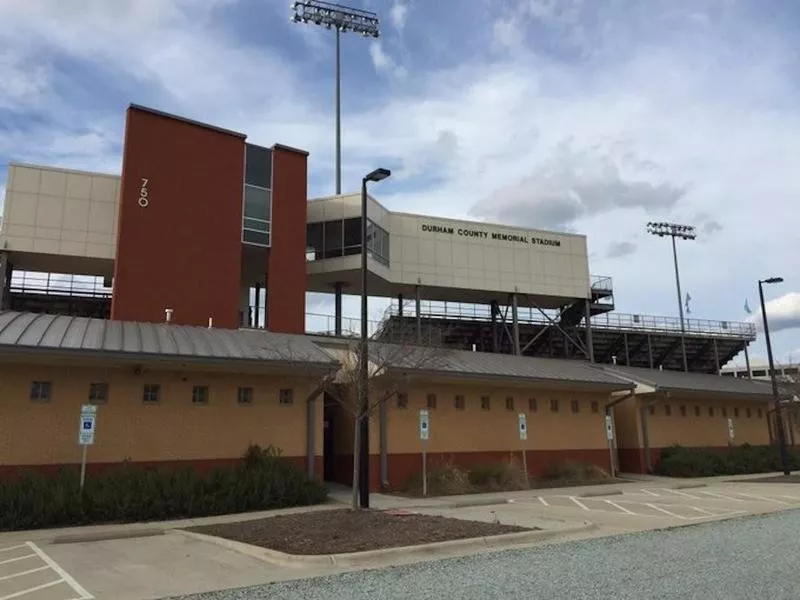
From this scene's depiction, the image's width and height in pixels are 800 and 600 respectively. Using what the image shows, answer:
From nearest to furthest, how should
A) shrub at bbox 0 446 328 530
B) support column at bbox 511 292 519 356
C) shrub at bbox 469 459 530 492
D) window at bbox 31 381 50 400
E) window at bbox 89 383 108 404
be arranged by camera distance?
1. shrub at bbox 0 446 328 530
2. window at bbox 31 381 50 400
3. window at bbox 89 383 108 404
4. shrub at bbox 469 459 530 492
5. support column at bbox 511 292 519 356

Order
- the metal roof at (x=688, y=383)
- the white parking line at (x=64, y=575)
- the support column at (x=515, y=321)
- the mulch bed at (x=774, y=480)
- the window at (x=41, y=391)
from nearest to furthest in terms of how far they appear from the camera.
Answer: the white parking line at (x=64, y=575) → the window at (x=41, y=391) → the mulch bed at (x=774, y=480) → the metal roof at (x=688, y=383) → the support column at (x=515, y=321)

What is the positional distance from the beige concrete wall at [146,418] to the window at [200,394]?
116 millimetres

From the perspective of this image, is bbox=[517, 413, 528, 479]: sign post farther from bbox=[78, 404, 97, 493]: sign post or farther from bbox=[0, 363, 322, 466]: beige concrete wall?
bbox=[78, 404, 97, 493]: sign post

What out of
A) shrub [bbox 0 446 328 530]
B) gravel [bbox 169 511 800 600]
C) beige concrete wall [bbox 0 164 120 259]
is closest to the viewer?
gravel [bbox 169 511 800 600]

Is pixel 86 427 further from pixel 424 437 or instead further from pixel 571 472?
pixel 571 472

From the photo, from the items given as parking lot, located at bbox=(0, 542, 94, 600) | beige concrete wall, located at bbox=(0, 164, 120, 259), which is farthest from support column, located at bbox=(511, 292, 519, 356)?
parking lot, located at bbox=(0, 542, 94, 600)

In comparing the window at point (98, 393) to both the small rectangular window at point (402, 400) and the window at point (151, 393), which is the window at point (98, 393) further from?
the small rectangular window at point (402, 400)

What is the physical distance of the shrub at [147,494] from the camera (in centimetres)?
1477

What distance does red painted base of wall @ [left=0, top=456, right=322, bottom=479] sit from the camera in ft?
54.5

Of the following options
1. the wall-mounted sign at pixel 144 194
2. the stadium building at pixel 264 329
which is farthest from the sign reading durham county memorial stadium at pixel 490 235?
the wall-mounted sign at pixel 144 194

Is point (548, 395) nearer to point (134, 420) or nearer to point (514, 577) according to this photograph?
point (134, 420)

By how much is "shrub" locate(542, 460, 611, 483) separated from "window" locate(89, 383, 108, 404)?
16322 millimetres

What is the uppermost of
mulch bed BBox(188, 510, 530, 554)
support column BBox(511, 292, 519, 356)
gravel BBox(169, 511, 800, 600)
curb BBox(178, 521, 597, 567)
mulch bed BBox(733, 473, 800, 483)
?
support column BBox(511, 292, 519, 356)

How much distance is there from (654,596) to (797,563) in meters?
3.32
